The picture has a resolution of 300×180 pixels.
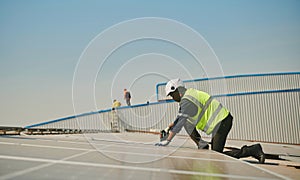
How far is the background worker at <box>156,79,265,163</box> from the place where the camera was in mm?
5176

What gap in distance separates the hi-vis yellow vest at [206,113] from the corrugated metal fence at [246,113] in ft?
29.4

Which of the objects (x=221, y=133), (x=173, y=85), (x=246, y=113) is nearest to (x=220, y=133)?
(x=221, y=133)

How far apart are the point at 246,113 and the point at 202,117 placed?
31.0 feet

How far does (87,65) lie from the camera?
15.3 ft

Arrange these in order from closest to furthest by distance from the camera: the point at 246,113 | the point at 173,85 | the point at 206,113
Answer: the point at 173,85 → the point at 206,113 → the point at 246,113

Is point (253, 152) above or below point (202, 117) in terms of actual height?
below

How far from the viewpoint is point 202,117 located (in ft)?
17.8

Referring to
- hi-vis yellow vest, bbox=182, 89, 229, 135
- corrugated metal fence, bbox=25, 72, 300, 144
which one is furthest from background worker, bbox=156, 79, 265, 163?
Answer: corrugated metal fence, bbox=25, 72, 300, 144

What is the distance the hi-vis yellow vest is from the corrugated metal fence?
896 centimetres

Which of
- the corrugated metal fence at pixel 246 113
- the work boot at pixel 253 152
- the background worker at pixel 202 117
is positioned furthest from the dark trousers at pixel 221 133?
the corrugated metal fence at pixel 246 113

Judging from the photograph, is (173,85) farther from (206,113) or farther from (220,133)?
(220,133)

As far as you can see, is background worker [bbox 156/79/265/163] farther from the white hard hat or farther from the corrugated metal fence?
the corrugated metal fence

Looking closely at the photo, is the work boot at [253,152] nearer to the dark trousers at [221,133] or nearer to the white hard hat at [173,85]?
the dark trousers at [221,133]

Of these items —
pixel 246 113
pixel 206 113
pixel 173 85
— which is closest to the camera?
pixel 173 85
